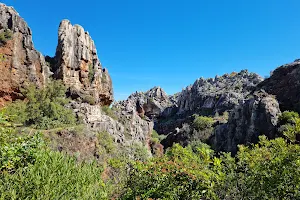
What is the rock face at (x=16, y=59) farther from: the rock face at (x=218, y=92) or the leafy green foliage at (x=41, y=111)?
the rock face at (x=218, y=92)

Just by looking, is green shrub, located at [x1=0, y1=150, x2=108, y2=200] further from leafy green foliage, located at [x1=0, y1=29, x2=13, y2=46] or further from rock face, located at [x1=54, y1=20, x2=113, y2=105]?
rock face, located at [x1=54, y1=20, x2=113, y2=105]

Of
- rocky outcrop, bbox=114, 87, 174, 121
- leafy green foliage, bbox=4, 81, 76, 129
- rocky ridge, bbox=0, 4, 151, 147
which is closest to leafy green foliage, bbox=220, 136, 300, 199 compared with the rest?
rocky ridge, bbox=0, 4, 151, 147

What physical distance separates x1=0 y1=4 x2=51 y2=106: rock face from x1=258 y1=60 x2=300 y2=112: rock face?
3382cm

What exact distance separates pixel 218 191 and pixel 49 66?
37174 mm

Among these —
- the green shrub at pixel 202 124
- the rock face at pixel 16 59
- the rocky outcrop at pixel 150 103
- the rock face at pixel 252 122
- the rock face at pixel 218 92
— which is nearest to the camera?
the rock face at pixel 252 122

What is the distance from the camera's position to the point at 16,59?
1153 inches

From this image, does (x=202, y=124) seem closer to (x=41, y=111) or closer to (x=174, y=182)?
(x=41, y=111)

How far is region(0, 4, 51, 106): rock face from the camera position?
27.6m

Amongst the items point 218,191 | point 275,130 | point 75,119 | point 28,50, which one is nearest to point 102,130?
point 75,119

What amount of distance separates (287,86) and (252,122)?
8.99 meters

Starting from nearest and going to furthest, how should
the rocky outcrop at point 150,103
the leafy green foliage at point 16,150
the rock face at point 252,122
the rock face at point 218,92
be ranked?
the leafy green foliage at point 16,150 < the rock face at point 252,122 < the rock face at point 218,92 < the rocky outcrop at point 150,103

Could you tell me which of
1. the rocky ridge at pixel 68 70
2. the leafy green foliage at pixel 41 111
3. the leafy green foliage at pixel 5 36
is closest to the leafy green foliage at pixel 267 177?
the rocky ridge at pixel 68 70

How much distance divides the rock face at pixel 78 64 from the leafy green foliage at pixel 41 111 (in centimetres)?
579

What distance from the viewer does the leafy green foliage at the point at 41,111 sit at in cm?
2475
